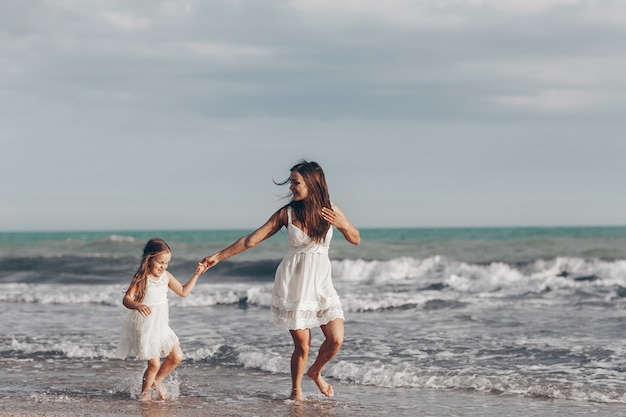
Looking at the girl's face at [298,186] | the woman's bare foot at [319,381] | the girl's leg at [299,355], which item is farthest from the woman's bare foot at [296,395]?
the girl's face at [298,186]

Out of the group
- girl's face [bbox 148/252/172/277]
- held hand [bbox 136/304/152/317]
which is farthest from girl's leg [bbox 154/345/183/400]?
girl's face [bbox 148/252/172/277]

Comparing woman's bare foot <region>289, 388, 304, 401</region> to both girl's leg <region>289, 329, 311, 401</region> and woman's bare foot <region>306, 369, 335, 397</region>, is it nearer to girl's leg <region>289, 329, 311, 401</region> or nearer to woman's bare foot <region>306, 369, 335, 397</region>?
girl's leg <region>289, 329, 311, 401</region>

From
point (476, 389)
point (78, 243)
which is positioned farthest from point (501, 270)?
point (78, 243)

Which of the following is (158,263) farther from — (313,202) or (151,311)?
(313,202)

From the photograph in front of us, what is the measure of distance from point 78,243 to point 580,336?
115 ft

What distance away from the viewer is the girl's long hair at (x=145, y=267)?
6652 millimetres

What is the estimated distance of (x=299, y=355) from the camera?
6.65 metres

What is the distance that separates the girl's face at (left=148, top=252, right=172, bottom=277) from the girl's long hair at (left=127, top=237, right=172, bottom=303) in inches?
0.7

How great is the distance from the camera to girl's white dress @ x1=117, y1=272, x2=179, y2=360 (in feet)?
22.0

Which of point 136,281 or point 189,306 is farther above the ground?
point 136,281

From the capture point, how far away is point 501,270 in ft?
78.7

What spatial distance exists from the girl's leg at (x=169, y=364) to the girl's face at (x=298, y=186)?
1.69m

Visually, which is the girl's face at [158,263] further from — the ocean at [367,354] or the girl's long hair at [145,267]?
the ocean at [367,354]

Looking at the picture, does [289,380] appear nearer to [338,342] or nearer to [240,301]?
[338,342]
